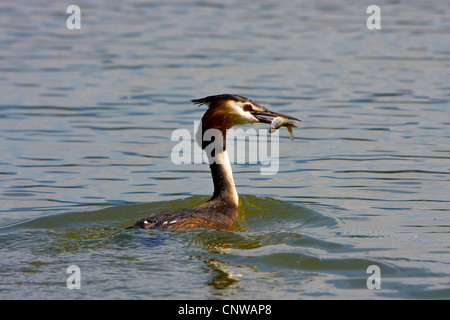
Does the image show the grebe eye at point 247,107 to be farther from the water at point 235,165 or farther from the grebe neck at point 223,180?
the water at point 235,165

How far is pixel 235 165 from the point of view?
45.2 feet

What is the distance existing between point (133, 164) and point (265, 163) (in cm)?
223

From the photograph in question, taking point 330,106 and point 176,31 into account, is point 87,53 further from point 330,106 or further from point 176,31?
point 330,106

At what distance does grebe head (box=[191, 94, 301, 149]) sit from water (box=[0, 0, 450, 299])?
4.32 feet

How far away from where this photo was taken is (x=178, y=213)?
9625mm

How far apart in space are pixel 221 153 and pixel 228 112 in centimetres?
61

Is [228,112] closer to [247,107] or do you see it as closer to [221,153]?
[247,107]

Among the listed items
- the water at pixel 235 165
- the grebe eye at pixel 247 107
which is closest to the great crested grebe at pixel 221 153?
the grebe eye at pixel 247 107

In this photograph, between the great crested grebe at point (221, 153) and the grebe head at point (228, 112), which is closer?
the great crested grebe at point (221, 153)

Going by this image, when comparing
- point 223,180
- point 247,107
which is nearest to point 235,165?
point 223,180

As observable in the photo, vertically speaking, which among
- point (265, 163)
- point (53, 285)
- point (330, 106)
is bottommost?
point (53, 285)

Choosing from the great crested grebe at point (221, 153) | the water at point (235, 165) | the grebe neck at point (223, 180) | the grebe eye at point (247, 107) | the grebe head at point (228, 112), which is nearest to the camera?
the water at point (235, 165)

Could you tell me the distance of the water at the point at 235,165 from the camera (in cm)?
837

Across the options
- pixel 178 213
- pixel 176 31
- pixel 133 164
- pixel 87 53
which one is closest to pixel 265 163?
pixel 133 164
